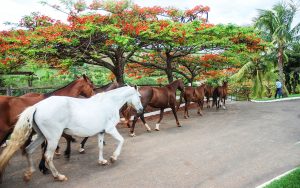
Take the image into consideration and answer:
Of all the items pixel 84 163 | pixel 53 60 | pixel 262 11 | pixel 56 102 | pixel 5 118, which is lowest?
pixel 84 163

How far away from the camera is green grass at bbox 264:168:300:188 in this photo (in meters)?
5.94

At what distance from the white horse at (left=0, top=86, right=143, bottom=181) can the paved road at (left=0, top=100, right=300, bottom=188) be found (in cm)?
54

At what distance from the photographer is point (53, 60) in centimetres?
1345

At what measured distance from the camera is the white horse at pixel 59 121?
596cm

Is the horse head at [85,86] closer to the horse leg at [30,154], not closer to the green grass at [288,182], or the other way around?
the horse leg at [30,154]

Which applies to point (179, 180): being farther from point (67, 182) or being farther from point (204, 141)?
point (204, 141)

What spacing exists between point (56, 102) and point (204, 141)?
5.33 meters

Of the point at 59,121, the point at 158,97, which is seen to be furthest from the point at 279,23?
the point at 59,121

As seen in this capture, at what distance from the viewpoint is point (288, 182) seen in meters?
6.07

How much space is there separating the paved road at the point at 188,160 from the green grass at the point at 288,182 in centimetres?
37

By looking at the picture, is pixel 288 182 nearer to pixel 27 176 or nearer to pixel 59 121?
pixel 59 121

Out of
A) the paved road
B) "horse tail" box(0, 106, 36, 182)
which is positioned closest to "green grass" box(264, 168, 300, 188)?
the paved road

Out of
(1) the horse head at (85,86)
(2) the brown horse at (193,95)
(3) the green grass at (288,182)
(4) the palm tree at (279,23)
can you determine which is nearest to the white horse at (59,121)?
(1) the horse head at (85,86)

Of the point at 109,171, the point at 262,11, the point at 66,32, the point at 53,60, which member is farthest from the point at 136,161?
the point at 262,11
